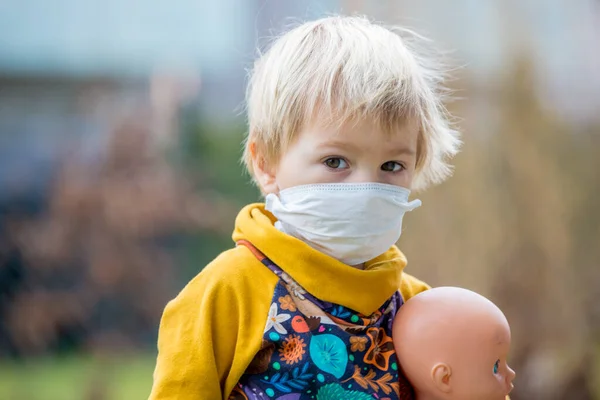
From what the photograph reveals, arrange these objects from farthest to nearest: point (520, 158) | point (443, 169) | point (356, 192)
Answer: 1. point (520, 158)
2. point (443, 169)
3. point (356, 192)

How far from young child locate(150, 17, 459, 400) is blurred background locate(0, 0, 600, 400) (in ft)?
9.88

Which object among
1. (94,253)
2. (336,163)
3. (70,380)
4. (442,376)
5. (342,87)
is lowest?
(70,380)

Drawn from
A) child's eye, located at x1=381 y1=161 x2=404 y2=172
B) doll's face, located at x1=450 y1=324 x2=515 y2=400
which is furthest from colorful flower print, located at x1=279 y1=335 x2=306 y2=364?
child's eye, located at x1=381 y1=161 x2=404 y2=172

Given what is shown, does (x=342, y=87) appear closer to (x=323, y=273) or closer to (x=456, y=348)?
(x=323, y=273)

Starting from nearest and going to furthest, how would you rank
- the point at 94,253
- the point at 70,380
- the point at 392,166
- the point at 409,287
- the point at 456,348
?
the point at 456,348
the point at 392,166
the point at 409,287
the point at 94,253
the point at 70,380

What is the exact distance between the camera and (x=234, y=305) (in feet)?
5.97

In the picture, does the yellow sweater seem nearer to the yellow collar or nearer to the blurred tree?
the yellow collar

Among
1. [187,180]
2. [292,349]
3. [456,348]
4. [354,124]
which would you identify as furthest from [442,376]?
[187,180]

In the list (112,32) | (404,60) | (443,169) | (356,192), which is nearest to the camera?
(356,192)

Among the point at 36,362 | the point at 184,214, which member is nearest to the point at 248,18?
the point at 184,214

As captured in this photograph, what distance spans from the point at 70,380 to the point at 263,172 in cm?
382

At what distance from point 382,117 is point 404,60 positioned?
0.22m

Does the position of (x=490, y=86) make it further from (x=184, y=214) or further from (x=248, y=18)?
(x=184, y=214)

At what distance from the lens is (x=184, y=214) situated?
220 inches
